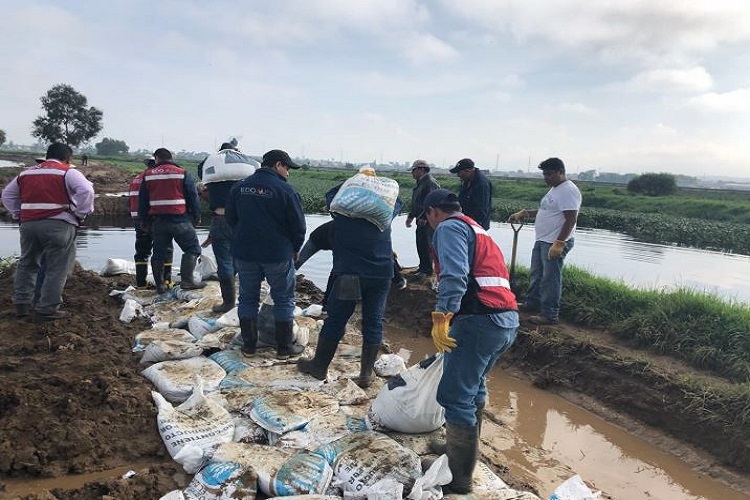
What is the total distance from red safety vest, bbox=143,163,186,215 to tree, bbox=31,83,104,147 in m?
36.3

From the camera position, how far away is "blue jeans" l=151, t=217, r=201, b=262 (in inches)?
223

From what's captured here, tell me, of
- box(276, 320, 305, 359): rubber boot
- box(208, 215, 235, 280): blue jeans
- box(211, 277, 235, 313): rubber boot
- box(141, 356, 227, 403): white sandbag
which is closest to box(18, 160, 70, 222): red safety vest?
box(208, 215, 235, 280): blue jeans

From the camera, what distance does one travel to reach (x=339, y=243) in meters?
3.71

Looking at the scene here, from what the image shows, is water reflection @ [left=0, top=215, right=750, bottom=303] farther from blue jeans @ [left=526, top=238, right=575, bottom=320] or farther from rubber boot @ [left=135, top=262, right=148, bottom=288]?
blue jeans @ [left=526, top=238, right=575, bottom=320]

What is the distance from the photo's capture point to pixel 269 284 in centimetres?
420

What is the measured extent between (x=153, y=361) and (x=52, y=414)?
3.39 feet

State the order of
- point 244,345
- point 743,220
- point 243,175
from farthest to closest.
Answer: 1. point 743,220
2. point 243,175
3. point 244,345

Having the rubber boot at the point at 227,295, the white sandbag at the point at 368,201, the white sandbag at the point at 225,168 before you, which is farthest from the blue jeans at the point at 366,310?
the white sandbag at the point at 225,168

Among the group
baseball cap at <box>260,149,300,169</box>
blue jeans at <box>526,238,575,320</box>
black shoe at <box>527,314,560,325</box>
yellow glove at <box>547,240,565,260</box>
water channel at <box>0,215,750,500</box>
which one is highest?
baseball cap at <box>260,149,300,169</box>

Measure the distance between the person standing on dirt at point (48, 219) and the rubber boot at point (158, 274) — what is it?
3.33 ft

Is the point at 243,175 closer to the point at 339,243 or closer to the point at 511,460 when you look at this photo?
the point at 339,243

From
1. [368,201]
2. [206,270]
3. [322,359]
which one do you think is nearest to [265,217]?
[368,201]

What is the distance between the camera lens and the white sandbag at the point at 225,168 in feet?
16.8

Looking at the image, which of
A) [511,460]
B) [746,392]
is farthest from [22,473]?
[746,392]
